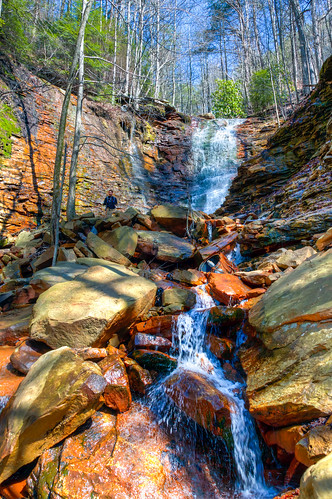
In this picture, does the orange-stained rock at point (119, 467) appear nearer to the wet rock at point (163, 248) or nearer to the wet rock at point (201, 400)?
the wet rock at point (201, 400)

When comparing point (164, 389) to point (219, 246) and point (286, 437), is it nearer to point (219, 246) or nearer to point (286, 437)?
point (286, 437)

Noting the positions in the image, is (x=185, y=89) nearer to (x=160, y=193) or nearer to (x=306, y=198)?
(x=160, y=193)

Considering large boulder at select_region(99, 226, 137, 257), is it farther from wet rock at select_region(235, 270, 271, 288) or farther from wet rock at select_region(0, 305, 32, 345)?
wet rock at select_region(235, 270, 271, 288)

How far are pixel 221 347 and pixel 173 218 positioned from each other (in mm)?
4416

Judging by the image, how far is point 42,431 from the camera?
7.93 ft

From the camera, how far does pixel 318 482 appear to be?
120 centimetres

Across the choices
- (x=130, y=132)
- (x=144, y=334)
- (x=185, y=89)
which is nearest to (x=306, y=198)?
(x=144, y=334)

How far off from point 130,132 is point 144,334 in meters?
13.6

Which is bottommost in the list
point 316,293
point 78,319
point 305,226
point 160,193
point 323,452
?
point 323,452

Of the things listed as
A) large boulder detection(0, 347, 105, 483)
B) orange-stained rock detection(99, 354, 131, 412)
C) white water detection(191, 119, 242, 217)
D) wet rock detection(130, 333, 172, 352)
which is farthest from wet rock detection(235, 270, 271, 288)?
white water detection(191, 119, 242, 217)

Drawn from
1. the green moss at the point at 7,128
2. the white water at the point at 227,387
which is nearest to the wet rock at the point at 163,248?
the white water at the point at 227,387

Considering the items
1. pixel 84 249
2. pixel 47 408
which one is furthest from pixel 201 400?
pixel 84 249

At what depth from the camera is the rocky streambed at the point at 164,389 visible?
7.40 ft

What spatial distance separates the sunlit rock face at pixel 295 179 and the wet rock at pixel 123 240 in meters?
2.95
